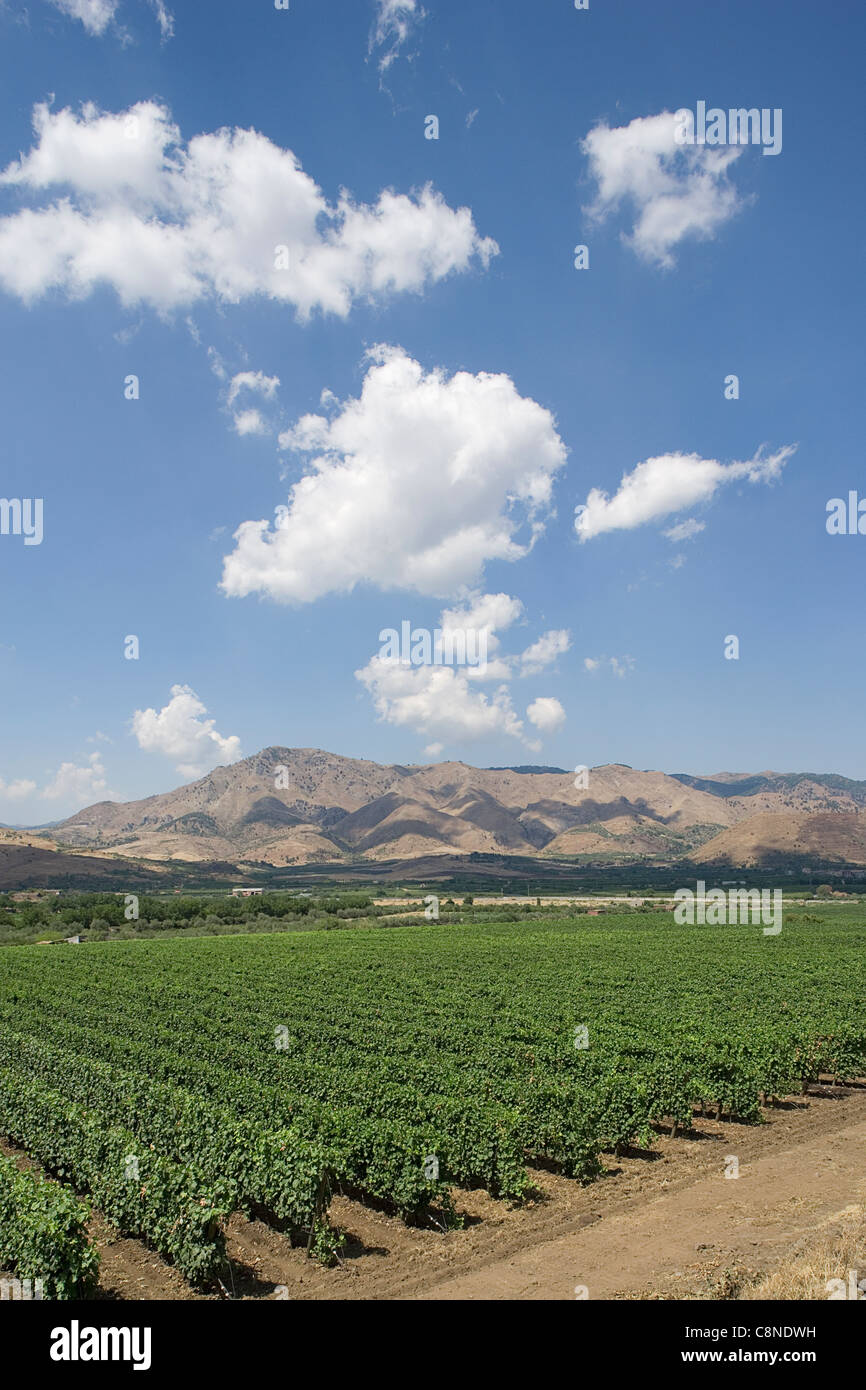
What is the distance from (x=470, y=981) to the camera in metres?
45.3

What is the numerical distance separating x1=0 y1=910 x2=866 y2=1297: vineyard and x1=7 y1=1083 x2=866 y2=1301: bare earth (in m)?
0.55

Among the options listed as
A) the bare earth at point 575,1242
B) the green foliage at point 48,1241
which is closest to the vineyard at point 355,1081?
the green foliage at point 48,1241

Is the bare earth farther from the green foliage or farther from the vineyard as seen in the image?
the green foliage

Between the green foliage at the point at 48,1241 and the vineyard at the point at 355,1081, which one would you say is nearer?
the green foliage at the point at 48,1241

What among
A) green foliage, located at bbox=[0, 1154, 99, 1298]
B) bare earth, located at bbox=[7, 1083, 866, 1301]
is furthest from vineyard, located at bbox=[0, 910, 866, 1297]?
bare earth, located at bbox=[7, 1083, 866, 1301]

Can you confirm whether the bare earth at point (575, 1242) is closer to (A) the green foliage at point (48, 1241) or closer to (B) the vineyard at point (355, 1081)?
(B) the vineyard at point (355, 1081)

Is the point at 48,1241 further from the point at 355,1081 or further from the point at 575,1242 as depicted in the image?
the point at 355,1081

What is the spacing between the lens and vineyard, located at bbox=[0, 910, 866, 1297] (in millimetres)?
14031

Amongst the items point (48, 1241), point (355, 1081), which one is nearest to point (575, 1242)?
point (355, 1081)

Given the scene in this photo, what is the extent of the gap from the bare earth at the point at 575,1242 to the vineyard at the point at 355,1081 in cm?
55

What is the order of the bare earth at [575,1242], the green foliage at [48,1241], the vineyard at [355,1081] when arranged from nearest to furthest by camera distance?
the green foliage at [48,1241] → the bare earth at [575,1242] → the vineyard at [355,1081]

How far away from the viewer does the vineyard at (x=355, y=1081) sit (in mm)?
14031
